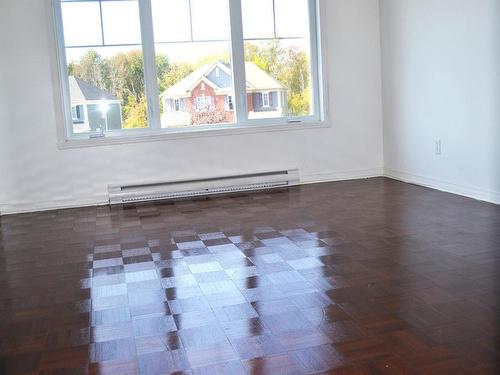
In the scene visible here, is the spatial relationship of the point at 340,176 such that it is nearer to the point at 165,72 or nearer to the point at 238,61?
the point at 238,61

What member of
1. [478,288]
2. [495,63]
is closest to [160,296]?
[478,288]

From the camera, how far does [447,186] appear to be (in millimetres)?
5469

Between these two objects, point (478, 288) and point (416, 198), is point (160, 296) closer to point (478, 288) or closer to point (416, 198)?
point (478, 288)

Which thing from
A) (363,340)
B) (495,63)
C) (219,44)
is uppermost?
(219,44)

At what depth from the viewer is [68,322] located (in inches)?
111

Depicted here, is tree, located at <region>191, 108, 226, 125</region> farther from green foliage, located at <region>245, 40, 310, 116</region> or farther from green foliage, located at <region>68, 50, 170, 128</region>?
green foliage, located at <region>245, 40, 310, 116</region>

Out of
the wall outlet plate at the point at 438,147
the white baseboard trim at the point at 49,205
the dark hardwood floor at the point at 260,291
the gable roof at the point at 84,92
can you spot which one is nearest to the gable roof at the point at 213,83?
the gable roof at the point at 84,92

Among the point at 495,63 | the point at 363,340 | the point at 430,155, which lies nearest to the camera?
the point at 363,340

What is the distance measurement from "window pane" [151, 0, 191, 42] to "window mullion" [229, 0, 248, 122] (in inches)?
18.0

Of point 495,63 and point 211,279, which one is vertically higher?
point 495,63

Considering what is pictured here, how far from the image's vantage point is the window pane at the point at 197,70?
6.00 metres

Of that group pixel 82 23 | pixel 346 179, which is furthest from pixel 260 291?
pixel 82 23

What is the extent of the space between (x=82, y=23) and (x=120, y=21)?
360 millimetres

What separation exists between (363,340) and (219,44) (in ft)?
14.1
